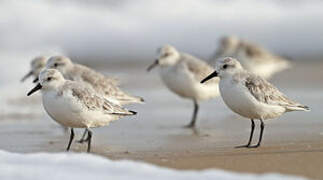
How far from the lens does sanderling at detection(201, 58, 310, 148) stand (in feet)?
26.7

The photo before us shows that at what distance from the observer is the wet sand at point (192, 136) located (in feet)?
22.8

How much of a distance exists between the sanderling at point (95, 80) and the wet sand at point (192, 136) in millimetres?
385

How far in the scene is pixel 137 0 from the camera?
2327 cm

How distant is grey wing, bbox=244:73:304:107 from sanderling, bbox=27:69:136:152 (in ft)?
4.25

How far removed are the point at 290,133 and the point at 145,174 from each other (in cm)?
328

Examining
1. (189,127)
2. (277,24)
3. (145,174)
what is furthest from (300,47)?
(145,174)

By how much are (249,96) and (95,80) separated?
2.44 meters

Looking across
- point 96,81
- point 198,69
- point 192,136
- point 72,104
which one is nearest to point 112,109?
point 72,104

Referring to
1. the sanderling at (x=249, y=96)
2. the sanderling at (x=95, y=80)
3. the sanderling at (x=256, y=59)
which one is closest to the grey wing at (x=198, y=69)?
the sanderling at (x=95, y=80)

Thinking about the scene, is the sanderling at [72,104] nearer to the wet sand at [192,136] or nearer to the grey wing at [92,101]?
the grey wing at [92,101]

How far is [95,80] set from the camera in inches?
389

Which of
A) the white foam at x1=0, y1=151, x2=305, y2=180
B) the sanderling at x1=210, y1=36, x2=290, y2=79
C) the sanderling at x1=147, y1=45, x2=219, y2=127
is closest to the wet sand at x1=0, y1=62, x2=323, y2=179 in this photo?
the sanderling at x1=147, y1=45, x2=219, y2=127

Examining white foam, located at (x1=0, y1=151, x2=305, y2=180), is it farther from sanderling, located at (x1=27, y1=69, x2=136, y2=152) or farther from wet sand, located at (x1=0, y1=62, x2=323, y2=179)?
sanderling, located at (x1=27, y1=69, x2=136, y2=152)

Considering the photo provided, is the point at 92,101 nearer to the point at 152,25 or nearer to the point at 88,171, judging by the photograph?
the point at 88,171
